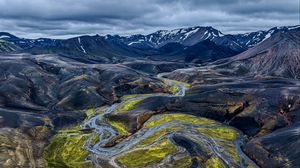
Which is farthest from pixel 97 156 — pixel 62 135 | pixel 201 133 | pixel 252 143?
pixel 252 143

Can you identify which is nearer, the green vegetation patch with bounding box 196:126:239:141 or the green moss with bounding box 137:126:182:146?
the green moss with bounding box 137:126:182:146

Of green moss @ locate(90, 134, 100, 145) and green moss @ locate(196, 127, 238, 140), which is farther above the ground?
green moss @ locate(196, 127, 238, 140)

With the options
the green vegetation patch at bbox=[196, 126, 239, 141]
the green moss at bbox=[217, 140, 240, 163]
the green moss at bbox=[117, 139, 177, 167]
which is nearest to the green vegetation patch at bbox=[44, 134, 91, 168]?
the green moss at bbox=[117, 139, 177, 167]

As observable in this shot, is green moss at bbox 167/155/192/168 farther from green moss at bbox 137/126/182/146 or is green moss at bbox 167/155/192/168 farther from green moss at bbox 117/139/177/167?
green moss at bbox 137/126/182/146

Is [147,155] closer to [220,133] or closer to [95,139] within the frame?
[95,139]

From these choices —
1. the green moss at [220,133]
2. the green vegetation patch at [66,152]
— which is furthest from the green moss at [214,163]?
the green vegetation patch at [66,152]

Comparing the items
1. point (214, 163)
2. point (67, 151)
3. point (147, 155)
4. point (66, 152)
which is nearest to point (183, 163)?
point (214, 163)

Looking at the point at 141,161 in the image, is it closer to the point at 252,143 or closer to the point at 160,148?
the point at 160,148

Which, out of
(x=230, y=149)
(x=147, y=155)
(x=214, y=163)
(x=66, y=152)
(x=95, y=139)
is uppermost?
(x=214, y=163)
